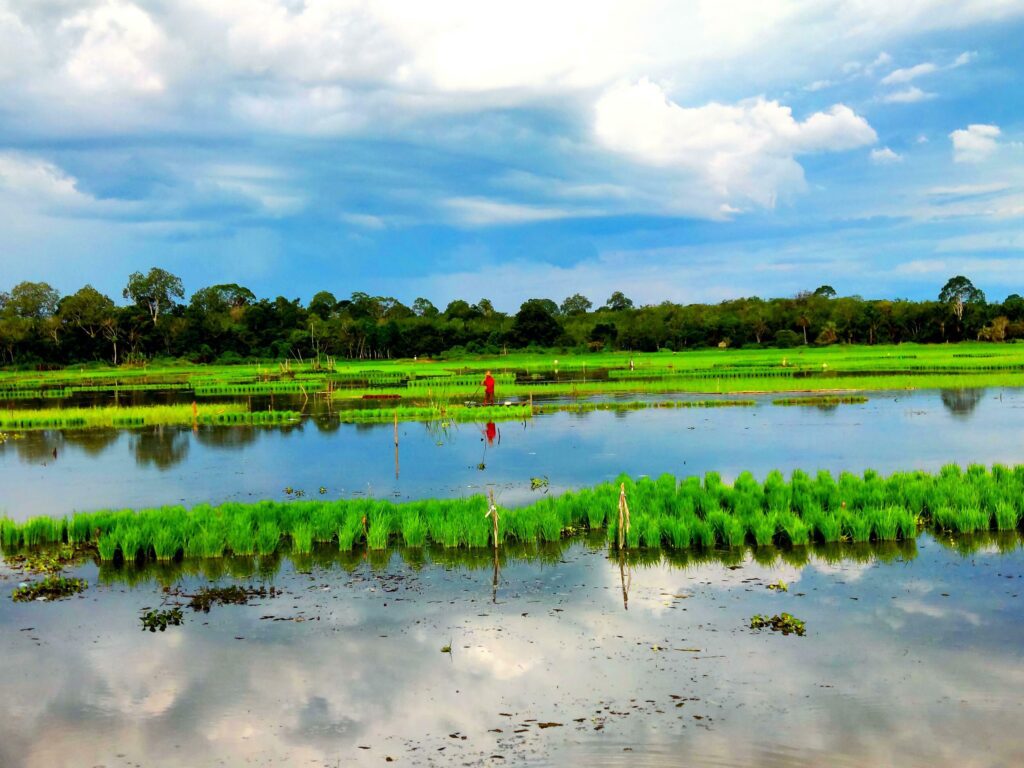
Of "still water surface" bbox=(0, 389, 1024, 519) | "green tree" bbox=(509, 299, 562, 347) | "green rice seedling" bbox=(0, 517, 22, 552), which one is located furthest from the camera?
"green tree" bbox=(509, 299, 562, 347)

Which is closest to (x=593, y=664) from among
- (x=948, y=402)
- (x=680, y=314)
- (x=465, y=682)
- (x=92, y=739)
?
(x=465, y=682)

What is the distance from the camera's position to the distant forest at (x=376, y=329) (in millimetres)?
81688

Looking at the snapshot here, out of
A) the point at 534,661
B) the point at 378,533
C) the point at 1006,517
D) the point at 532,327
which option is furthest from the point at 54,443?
the point at 532,327

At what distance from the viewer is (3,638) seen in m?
9.54

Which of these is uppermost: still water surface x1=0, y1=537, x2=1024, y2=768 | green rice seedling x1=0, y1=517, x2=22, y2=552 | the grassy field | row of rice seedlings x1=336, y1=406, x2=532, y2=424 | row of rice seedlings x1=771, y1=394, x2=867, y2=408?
the grassy field

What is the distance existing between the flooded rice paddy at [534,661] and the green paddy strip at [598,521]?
1.19 feet

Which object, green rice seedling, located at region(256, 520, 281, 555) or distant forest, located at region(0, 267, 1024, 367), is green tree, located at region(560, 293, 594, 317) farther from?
green rice seedling, located at region(256, 520, 281, 555)

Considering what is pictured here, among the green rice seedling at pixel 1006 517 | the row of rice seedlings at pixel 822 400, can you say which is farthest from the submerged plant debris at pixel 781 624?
the row of rice seedlings at pixel 822 400

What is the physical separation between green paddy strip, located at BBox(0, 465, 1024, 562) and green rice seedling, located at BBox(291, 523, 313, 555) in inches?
0.8

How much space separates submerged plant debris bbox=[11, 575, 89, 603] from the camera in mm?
10820

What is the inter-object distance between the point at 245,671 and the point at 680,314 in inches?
4043

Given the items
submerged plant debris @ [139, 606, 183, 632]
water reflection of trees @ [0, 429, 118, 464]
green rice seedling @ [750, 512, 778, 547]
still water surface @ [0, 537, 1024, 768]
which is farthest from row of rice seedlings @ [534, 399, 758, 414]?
submerged plant debris @ [139, 606, 183, 632]

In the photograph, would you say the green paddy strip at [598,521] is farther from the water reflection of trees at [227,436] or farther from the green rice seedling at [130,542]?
the water reflection of trees at [227,436]

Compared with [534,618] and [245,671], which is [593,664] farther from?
[245,671]
